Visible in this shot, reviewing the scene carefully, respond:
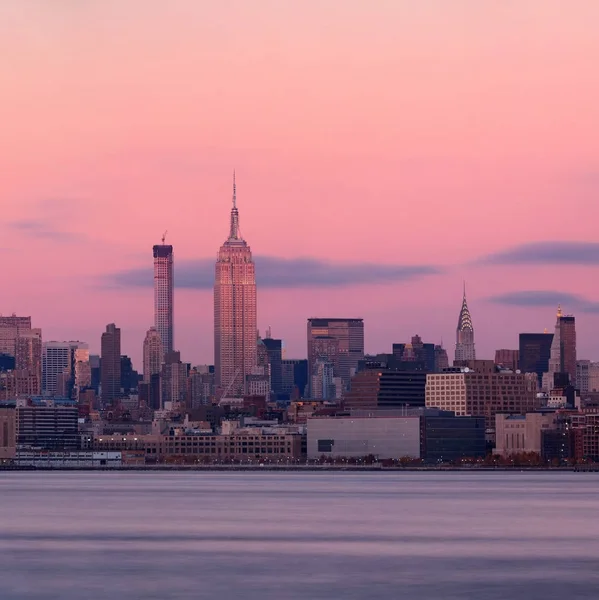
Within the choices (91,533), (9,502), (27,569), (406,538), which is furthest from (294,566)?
(9,502)

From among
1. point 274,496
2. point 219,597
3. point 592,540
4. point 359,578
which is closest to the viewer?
point 219,597

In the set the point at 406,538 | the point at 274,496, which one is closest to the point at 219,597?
the point at 406,538

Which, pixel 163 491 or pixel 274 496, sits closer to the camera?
pixel 274 496

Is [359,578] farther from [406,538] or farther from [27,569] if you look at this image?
[406,538]

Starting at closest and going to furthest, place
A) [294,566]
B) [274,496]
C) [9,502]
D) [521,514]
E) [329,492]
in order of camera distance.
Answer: [294,566], [521,514], [9,502], [274,496], [329,492]

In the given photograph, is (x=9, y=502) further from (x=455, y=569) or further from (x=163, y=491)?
(x=455, y=569)

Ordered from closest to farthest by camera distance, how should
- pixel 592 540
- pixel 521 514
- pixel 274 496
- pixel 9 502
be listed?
pixel 592 540
pixel 521 514
pixel 9 502
pixel 274 496
